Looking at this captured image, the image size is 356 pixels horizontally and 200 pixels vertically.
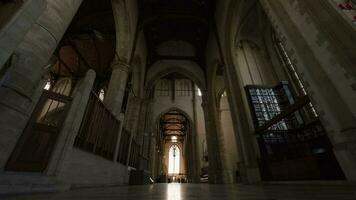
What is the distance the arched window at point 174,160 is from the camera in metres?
35.1

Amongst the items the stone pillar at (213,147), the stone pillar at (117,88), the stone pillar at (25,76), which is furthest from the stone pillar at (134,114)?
the stone pillar at (25,76)

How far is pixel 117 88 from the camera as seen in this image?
6859mm

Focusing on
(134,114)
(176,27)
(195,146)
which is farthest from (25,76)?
(195,146)

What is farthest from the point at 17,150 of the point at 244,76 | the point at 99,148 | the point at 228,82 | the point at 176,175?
the point at 176,175

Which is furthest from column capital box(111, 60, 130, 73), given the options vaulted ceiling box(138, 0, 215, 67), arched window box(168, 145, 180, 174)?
arched window box(168, 145, 180, 174)

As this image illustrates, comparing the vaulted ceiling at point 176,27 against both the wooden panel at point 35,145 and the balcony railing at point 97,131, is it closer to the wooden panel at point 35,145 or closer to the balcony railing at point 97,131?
the balcony railing at point 97,131

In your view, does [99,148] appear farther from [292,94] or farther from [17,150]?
[292,94]

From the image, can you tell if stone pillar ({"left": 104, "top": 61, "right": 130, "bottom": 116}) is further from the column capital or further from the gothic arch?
the gothic arch

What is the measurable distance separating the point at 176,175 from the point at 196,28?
31.1 metres

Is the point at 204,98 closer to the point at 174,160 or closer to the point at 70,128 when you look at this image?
the point at 70,128

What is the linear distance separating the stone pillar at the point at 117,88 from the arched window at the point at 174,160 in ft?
106

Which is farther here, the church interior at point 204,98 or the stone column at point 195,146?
the stone column at point 195,146

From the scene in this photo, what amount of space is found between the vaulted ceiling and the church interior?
0.08m

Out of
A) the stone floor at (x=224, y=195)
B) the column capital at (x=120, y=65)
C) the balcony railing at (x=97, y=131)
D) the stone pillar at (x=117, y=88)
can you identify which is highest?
the column capital at (x=120, y=65)
